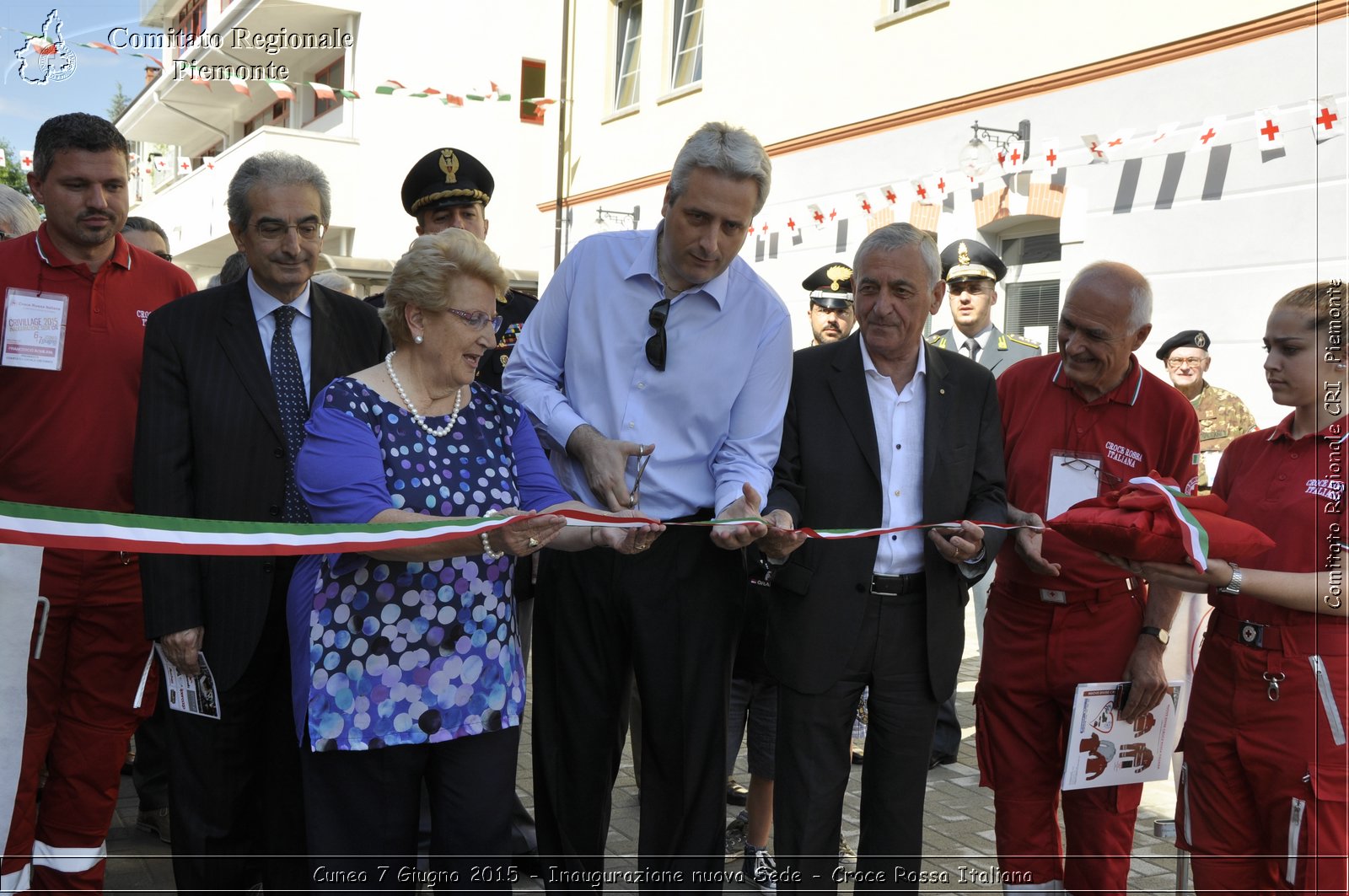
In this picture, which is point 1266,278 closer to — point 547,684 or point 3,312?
point 547,684

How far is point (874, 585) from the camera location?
139 inches

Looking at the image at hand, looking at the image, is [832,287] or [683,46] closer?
[832,287]

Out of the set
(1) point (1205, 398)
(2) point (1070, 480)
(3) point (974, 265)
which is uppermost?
(3) point (974, 265)

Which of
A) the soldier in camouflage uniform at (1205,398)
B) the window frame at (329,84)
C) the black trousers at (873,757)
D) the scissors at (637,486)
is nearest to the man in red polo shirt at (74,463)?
the scissors at (637,486)

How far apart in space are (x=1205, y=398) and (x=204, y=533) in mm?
6596

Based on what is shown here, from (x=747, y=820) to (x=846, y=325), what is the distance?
322 centimetres

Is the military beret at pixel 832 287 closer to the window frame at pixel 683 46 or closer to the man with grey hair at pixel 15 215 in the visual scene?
the man with grey hair at pixel 15 215

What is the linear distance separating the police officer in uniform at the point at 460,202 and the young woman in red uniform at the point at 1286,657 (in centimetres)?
256

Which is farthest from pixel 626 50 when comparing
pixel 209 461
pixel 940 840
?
pixel 209 461

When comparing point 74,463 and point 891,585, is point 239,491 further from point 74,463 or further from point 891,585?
point 891,585

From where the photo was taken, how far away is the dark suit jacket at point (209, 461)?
3287 millimetres

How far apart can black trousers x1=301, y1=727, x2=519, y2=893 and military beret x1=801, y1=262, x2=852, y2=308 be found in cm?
425

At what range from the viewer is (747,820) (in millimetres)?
4559

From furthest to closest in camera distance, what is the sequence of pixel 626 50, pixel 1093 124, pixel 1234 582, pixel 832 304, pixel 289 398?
pixel 626 50 < pixel 1093 124 < pixel 832 304 < pixel 289 398 < pixel 1234 582
